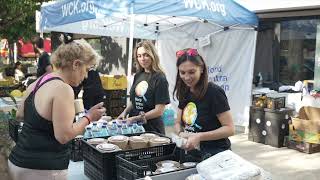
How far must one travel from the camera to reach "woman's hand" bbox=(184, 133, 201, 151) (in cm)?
230

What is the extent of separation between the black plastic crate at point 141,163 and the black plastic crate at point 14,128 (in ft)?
4.11

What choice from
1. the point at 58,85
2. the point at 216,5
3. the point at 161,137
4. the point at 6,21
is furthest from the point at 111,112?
the point at 58,85

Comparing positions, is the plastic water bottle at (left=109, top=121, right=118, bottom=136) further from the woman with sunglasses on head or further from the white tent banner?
the white tent banner

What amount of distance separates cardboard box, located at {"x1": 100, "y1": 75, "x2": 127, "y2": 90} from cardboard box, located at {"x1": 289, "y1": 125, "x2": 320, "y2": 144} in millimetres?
4006

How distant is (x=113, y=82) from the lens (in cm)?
890

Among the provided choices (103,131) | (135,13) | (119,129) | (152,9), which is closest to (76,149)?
(103,131)

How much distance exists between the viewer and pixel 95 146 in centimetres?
254

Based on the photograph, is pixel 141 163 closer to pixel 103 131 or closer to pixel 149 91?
pixel 103 131

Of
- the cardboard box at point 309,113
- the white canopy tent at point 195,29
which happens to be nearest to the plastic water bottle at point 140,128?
the white canopy tent at point 195,29

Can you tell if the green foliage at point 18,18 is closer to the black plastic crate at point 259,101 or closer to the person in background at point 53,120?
the black plastic crate at point 259,101

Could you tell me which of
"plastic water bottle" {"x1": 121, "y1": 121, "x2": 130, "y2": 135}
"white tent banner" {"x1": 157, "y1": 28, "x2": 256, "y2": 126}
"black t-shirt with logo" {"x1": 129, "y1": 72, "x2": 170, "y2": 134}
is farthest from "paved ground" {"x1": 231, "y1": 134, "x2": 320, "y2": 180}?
"plastic water bottle" {"x1": 121, "y1": 121, "x2": 130, "y2": 135}

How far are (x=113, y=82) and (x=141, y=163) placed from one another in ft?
21.7

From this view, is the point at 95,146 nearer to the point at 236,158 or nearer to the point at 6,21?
the point at 236,158

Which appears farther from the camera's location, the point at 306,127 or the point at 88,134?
the point at 306,127
